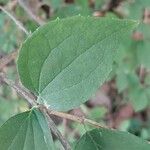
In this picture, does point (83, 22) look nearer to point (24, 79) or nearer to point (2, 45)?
point (24, 79)

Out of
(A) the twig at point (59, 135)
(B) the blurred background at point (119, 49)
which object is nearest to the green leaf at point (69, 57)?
(A) the twig at point (59, 135)

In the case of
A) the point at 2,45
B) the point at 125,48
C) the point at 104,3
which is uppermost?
the point at 2,45

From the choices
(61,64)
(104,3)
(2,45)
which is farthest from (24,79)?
(104,3)

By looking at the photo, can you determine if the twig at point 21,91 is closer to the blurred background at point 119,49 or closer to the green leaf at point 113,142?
the green leaf at point 113,142

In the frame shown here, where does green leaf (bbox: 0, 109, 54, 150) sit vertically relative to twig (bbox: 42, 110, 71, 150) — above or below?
above

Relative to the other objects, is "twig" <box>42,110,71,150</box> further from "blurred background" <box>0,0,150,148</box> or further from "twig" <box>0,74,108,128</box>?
"blurred background" <box>0,0,150,148</box>

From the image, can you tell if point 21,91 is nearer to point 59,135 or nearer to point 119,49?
point 59,135

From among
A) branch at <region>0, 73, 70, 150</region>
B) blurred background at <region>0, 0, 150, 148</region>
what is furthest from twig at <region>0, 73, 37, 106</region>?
blurred background at <region>0, 0, 150, 148</region>
